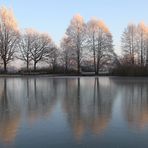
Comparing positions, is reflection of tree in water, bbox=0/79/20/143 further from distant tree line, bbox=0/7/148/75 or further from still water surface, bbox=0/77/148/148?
distant tree line, bbox=0/7/148/75

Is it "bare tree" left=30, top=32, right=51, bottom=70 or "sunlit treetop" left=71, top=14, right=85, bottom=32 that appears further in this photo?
"bare tree" left=30, top=32, right=51, bottom=70

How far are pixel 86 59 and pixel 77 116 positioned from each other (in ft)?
154

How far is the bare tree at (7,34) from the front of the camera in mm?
53844

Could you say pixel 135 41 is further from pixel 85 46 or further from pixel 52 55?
pixel 52 55

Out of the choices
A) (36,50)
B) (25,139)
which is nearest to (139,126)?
(25,139)

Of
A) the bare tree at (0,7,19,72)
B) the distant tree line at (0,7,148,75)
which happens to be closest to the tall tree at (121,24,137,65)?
the distant tree line at (0,7,148,75)

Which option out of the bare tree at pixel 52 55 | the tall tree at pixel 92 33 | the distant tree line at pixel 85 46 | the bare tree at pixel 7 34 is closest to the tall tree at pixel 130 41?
the distant tree line at pixel 85 46

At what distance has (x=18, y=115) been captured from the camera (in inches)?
372

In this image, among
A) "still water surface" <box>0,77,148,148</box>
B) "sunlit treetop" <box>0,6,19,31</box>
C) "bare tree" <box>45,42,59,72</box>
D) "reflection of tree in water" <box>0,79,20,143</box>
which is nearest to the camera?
"still water surface" <box>0,77,148,148</box>

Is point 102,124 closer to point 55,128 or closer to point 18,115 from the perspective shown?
point 55,128

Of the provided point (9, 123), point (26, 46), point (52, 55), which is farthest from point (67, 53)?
point (9, 123)

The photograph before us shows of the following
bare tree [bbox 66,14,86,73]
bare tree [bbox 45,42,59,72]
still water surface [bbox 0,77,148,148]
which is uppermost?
bare tree [bbox 66,14,86,73]

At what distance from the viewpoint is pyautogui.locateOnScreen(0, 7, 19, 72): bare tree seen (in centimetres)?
5384

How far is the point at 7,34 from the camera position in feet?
179
